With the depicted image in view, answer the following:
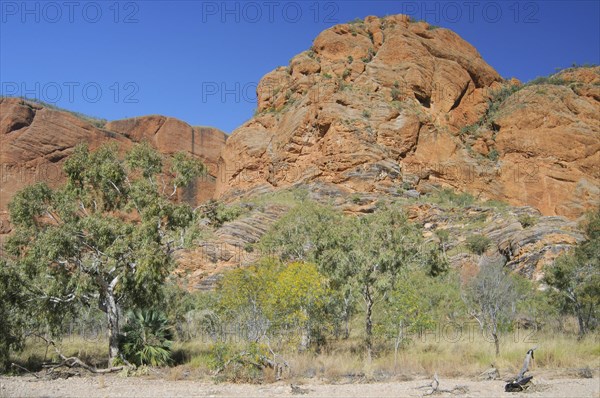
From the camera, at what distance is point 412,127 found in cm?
5431

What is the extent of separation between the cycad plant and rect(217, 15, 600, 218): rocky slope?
32920mm

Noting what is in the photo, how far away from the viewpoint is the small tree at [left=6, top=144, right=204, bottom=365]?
1530 cm

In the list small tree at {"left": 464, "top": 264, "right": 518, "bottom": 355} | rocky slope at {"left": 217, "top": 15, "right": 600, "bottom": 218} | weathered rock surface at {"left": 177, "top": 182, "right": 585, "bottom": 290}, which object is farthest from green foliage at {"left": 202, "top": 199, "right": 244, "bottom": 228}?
rocky slope at {"left": 217, "top": 15, "right": 600, "bottom": 218}

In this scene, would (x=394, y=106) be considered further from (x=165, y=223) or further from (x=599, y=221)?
(x=165, y=223)

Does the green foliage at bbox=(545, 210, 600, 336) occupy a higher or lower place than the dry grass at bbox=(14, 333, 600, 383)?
higher

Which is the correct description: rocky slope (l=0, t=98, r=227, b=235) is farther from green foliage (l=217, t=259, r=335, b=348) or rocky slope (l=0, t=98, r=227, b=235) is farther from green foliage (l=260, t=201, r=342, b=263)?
green foliage (l=217, t=259, r=335, b=348)

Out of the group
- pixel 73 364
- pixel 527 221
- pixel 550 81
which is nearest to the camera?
pixel 73 364

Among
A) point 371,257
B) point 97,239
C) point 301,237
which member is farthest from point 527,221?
point 97,239

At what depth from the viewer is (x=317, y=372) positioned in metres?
14.8

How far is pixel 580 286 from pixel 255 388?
1303 centimetres

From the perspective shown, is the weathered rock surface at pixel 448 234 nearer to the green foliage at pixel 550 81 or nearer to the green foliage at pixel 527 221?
the green foliage at pixel 527 221

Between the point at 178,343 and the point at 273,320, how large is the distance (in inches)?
→ 264

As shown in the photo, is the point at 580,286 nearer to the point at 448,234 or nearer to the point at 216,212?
the point at 216,212

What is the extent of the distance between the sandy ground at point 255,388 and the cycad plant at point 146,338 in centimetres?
192
